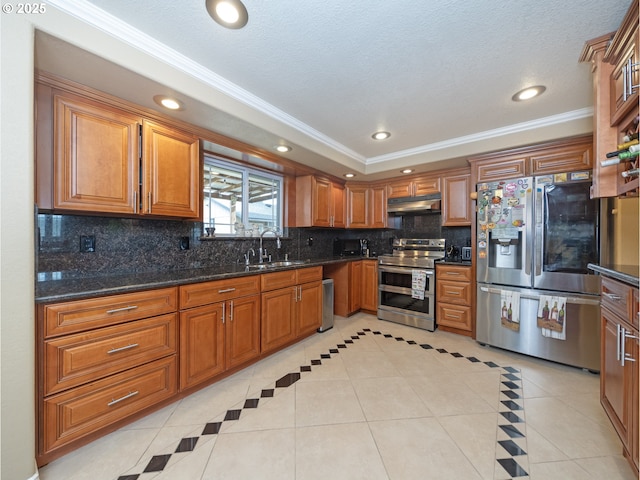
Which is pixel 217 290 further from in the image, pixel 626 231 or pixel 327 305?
pixel 626 231

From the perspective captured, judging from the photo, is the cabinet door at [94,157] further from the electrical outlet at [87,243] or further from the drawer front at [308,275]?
the drawer front at [308,275]

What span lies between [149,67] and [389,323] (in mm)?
3587

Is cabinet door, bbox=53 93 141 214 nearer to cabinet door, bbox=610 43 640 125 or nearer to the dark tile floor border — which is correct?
the dark tile floor border

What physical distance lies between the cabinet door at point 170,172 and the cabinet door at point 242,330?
0.86 meters

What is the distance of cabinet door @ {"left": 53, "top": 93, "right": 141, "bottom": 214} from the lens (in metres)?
1.52

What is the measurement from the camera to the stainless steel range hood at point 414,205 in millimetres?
3416

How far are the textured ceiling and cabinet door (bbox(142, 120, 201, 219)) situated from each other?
0.27m

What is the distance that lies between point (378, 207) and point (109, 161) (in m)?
3.30

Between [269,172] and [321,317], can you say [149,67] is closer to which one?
[269,172]

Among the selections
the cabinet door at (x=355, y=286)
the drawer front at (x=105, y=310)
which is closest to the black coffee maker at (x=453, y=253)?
the cabinet door at (x=355, y=286)

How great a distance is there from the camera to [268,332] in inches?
95.1

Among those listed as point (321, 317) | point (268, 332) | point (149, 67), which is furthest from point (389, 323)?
point (149, 67)

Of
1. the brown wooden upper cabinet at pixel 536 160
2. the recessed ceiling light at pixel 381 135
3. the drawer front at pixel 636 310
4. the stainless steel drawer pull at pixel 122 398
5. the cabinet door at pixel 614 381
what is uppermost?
the recessed ceiling light at pixel 381 135

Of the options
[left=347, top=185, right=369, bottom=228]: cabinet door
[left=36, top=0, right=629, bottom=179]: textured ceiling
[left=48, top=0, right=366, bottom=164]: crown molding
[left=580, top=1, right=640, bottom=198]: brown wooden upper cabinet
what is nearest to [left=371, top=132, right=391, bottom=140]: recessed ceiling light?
[left=36, top=0, right=629, bottom=179]: textured ceiling
